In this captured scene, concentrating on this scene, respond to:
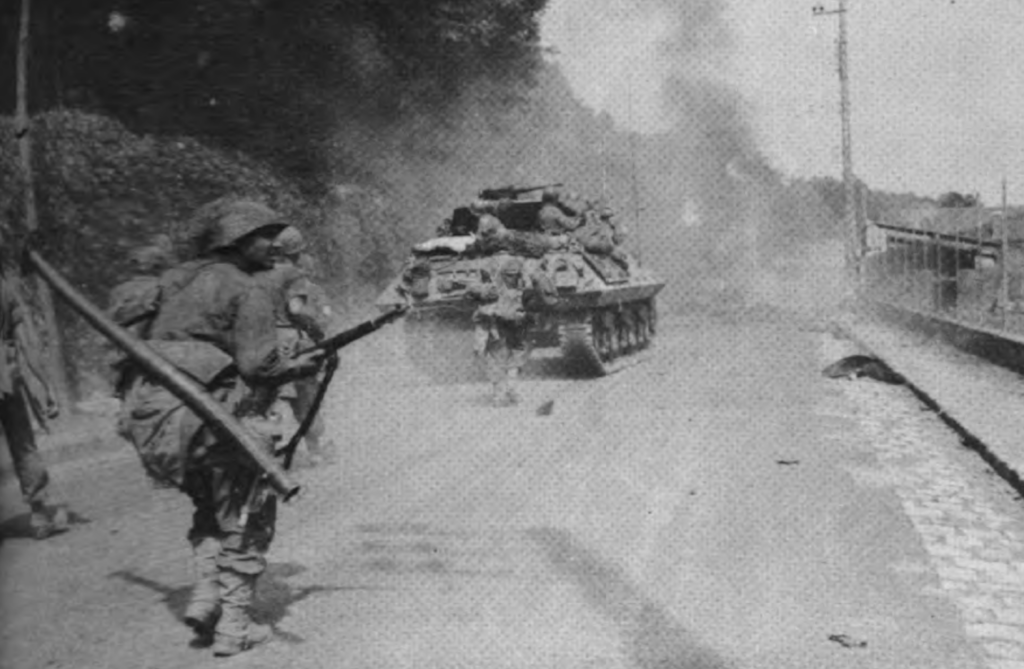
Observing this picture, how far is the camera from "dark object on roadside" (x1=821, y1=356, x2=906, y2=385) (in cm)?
1389

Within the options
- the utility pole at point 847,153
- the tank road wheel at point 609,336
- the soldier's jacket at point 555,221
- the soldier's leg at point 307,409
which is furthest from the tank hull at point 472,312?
the utility pole at point 847,153

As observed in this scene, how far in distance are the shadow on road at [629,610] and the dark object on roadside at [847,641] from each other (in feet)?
1.79

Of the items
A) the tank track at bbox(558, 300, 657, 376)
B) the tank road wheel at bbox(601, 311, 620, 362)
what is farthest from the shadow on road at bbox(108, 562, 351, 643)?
the tank road wheel at bbox(601, 311, 620, 362)

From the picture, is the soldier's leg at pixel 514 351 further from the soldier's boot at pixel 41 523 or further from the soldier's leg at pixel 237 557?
the soldier's leg at pixel 237 557

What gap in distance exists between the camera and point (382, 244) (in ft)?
65.2

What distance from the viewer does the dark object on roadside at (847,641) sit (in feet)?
13.1

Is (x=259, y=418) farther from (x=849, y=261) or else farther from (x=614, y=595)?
(x=849, y=261)

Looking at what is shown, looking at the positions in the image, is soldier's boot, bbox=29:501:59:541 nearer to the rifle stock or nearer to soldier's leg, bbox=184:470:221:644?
soldier's leg, bbox=184:470:221:644

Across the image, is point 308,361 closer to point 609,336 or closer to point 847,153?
point 609,336

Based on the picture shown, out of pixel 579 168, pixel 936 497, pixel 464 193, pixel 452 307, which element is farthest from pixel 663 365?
pixel 579 168

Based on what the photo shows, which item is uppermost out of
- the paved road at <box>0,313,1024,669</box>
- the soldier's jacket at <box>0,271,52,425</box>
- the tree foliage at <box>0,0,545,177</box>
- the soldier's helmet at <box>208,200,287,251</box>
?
the tree foliage at <box>0,0,545,177</box>

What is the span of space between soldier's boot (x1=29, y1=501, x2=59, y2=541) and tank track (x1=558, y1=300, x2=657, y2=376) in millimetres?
8310

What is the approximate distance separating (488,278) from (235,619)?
966 centimetres

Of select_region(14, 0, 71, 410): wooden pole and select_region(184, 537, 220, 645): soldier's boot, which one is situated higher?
select_region(14, 0, 71, 410): wooden pole
